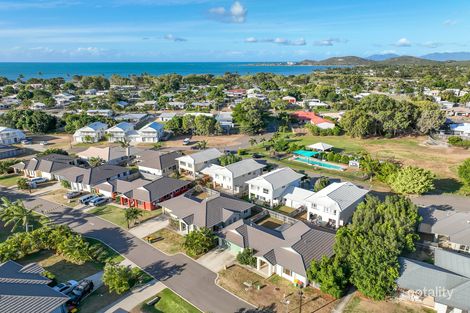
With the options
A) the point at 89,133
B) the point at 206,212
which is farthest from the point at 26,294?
the point at 89,133

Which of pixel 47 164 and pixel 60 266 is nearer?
pixel 60 266

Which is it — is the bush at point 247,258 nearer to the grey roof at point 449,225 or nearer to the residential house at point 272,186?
the residential house at point 272,186

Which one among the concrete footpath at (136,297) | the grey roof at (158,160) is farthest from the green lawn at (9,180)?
the concrete footpath at (136,297)

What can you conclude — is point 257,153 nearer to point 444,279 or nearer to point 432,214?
point 432,214

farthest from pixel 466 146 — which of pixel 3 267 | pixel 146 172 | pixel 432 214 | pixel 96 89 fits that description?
pixel 96 89

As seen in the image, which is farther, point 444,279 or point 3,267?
point 3,267

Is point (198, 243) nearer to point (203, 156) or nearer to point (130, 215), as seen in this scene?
point (130, 215)

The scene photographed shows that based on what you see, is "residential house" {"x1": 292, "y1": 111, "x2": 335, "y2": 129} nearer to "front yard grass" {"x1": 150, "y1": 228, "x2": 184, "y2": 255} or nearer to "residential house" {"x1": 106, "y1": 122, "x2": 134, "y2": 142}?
"residential house" {"x1": 106, "y1": 122, "x2": 134, "y2": 142}
